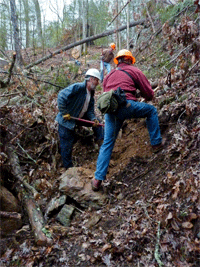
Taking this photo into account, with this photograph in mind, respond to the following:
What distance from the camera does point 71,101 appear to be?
5246 mm

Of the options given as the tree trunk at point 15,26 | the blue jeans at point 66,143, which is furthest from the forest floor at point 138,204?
the tree trunk at point 15,26

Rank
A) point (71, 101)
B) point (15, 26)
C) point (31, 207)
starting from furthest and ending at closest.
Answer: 1. point (15, 26)
2. point (71, 101)
3. point (31, 207)

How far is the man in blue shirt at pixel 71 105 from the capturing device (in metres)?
5.07

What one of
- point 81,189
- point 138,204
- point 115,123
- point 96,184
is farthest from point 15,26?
point 138,204

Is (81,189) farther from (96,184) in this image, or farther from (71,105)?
(71,105)

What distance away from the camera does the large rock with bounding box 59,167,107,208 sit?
13.6ft

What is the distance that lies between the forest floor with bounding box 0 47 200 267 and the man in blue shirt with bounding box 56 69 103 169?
56cm

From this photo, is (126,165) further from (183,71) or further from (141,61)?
(141,61)

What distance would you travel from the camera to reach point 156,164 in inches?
163

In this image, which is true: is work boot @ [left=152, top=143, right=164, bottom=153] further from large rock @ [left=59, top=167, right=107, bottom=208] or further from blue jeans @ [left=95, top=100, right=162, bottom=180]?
large rock @ [left=59, top=167, right=107, bottom=208]

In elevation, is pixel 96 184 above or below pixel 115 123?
below

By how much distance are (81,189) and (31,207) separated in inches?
38.0

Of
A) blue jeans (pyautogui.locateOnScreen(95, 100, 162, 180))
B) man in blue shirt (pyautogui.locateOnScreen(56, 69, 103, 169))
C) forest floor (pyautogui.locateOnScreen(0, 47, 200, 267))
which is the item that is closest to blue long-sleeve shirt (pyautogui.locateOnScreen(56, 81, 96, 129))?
man in blue shirt (pyautogui.locateOnScreen(56, 69, 103, 169))

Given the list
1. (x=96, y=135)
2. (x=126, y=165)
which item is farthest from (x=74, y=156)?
(x=126, y=165)
